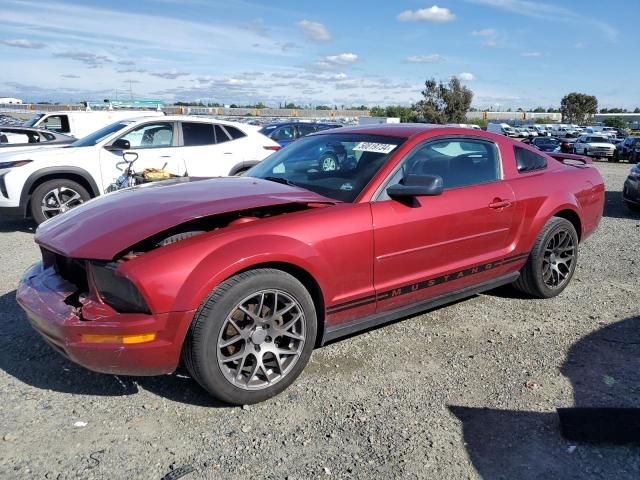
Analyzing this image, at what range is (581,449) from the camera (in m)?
2.64

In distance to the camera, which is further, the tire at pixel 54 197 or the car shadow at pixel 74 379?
the tire at pixel 54 197

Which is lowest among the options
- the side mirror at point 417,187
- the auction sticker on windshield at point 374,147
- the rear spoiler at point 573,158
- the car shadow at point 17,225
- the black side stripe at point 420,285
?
the car shadow at point 17,225

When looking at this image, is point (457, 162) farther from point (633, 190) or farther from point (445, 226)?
point (633, 190)

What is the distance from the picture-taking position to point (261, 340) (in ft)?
9.88

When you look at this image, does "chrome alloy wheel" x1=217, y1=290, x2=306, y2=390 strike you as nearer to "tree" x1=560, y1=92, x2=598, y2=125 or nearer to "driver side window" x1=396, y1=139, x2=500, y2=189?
"driver side window" x1=396, y1=139, x2=500, y2=189

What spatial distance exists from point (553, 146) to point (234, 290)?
30590 mm

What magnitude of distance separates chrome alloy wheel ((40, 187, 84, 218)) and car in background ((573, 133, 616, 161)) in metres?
25.7

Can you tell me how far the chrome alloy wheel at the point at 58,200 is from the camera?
289 inches

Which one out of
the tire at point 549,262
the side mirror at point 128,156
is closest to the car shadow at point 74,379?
the tire at point 549,262

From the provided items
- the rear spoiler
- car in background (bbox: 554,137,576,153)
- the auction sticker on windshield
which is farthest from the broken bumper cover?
car in background (bbox: 554,137,576,153)

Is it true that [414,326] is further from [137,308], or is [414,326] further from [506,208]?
[137,308]

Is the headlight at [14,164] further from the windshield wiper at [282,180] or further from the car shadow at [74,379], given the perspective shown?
the windshield wiper at [282,180]

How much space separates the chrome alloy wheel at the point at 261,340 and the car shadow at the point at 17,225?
589 centimetres

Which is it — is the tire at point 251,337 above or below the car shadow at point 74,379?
above
